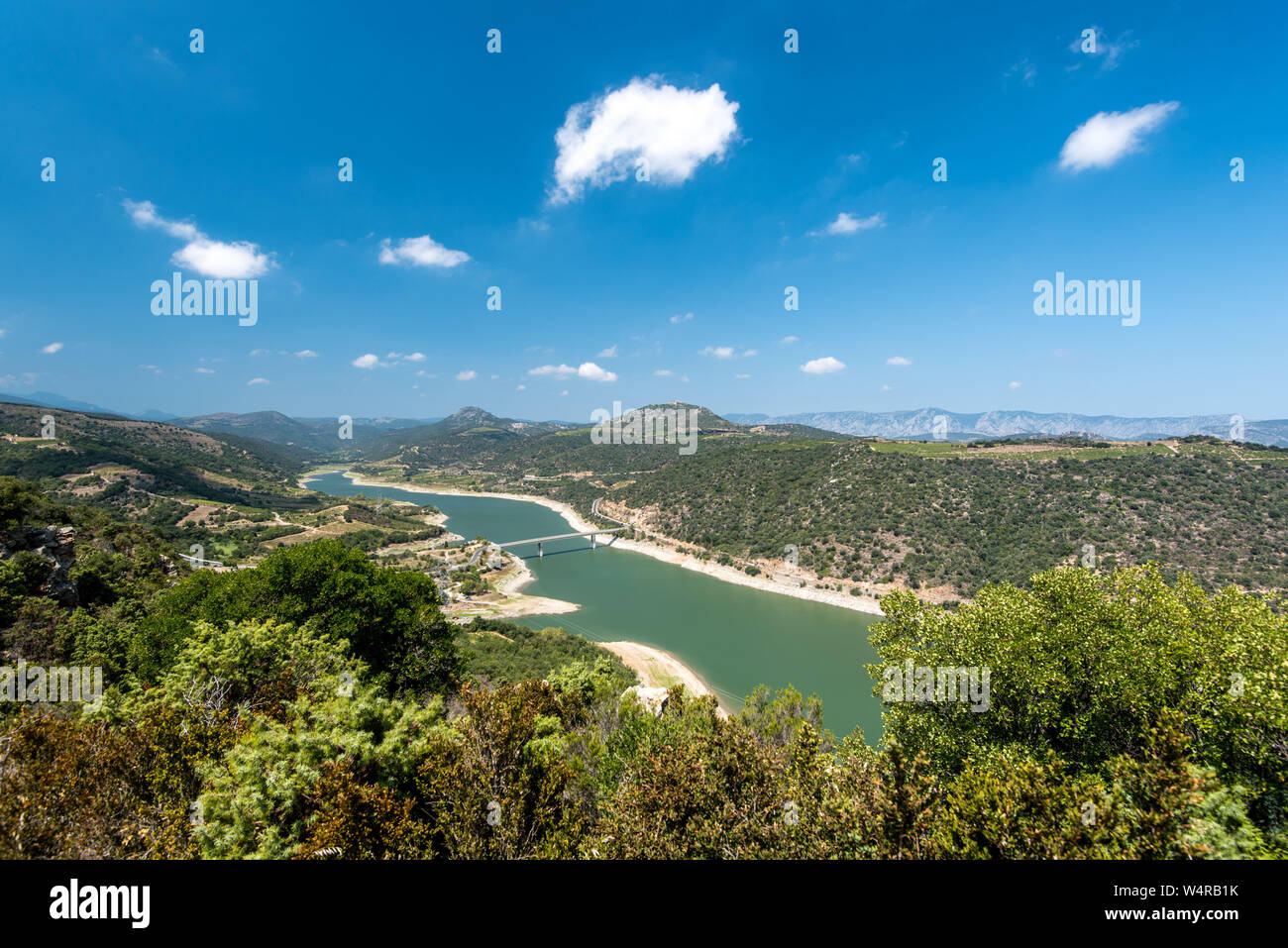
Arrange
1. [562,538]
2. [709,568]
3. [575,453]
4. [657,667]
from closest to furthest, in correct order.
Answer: [657,667] < [709,568] < [562,538] < [575,453]

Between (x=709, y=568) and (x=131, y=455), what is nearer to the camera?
(x=709, y=568)

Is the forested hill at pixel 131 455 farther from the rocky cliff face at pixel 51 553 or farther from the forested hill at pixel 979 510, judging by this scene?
the forested hill at pixel 979 510

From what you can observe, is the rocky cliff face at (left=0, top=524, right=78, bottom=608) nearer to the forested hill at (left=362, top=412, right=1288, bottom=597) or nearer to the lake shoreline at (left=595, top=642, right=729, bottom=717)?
the lake shoreline at (left=595, top=642, right=729, bottom=717)

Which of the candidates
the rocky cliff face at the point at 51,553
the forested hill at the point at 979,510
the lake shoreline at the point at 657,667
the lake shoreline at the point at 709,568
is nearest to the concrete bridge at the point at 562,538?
the lake shoreline at the point at 709,568

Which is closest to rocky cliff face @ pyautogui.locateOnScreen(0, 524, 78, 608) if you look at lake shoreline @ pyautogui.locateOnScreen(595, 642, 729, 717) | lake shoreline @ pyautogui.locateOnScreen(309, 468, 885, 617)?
lake shoreline @ pyautogui.locateOnScreen(595, 642, 729, 717)

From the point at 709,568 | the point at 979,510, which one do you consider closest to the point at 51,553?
the point at 709,568

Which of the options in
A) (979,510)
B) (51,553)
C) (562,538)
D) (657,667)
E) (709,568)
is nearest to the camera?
(51,553)

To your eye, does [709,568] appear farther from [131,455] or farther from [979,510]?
[131,455]
